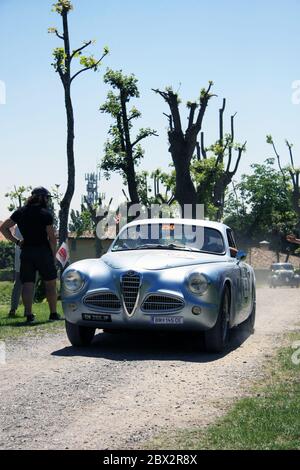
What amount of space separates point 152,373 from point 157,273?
1.52 meters

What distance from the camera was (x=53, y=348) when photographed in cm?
838

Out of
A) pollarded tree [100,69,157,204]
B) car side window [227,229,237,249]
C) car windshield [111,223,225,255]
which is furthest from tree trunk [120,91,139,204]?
car windshield [111,223,225,255]

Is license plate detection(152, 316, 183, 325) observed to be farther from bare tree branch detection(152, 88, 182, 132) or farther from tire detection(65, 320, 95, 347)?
bare tree branch detection(152, 88, 182, 132)

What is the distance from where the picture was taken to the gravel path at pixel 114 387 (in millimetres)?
4648

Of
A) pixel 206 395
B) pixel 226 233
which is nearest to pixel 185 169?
pixel 226 233

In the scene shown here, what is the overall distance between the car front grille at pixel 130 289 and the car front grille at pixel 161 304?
0.14 metres

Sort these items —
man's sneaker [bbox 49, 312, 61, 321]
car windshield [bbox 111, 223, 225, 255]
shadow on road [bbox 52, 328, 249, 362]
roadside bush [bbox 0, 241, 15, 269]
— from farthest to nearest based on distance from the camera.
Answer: roadside bush [bbox 0, 241, 15, 269]
man's sneaker [bbox 49, 312, 61, 321]
car windshield [bbox 111, 223, 225, 255]
shadow on road [bbox 52, 328, 249, 362]

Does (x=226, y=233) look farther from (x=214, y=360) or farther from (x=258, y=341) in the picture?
(x=214, y=360)

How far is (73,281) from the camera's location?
8266mm

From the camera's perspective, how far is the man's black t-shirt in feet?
35.5

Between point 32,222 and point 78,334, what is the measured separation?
3.01 metres

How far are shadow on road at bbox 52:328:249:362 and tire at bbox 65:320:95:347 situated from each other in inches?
3.5

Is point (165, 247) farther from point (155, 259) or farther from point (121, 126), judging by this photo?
point (121, 126)

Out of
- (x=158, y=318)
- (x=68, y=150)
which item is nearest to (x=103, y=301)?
(x=158, y=318)
